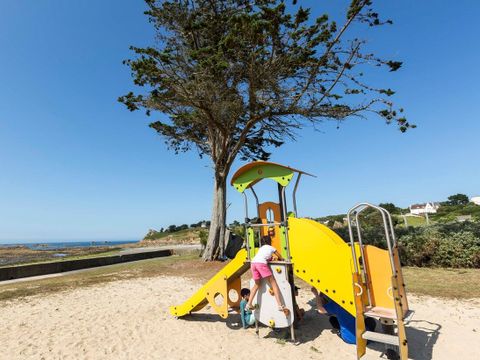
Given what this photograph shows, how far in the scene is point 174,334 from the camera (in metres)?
6.24

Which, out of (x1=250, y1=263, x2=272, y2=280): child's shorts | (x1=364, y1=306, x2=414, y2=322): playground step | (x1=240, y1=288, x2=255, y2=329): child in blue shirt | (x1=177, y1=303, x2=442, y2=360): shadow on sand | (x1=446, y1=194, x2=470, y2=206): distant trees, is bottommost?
(x1=177, y1=303, x2=442, y2=360): shadow on sand

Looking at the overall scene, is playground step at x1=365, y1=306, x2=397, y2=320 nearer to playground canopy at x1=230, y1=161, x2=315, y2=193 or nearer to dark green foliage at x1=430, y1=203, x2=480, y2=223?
playground canopy at x1=230, y1=161, x2=315, y2=193

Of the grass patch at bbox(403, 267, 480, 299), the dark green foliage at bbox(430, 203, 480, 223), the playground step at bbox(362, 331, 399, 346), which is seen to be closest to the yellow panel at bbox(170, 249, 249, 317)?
the playground step at bbox(362, 331, 399, 346)

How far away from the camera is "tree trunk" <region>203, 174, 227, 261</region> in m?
16.8

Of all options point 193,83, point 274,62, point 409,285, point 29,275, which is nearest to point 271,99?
point 274,62

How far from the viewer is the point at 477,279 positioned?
32.8 ft

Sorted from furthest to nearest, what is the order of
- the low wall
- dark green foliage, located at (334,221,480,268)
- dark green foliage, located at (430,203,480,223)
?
dark green foliage, located at (430,203,480,223), the low wall, dark green foliage, located at (334,221,480,268)

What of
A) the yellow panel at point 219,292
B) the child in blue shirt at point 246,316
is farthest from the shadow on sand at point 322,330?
the yellow panel at point 219,292

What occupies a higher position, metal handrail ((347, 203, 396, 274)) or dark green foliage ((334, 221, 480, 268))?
metal handrail ((347, 203, 396, 274))

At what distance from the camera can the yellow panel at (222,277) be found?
6.80m

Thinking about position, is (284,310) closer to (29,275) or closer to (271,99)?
(271,99)

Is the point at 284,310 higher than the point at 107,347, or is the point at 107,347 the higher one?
the point at 284,310

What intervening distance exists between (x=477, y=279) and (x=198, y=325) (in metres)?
9.32

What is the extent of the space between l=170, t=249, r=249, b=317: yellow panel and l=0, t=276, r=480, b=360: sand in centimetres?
25
